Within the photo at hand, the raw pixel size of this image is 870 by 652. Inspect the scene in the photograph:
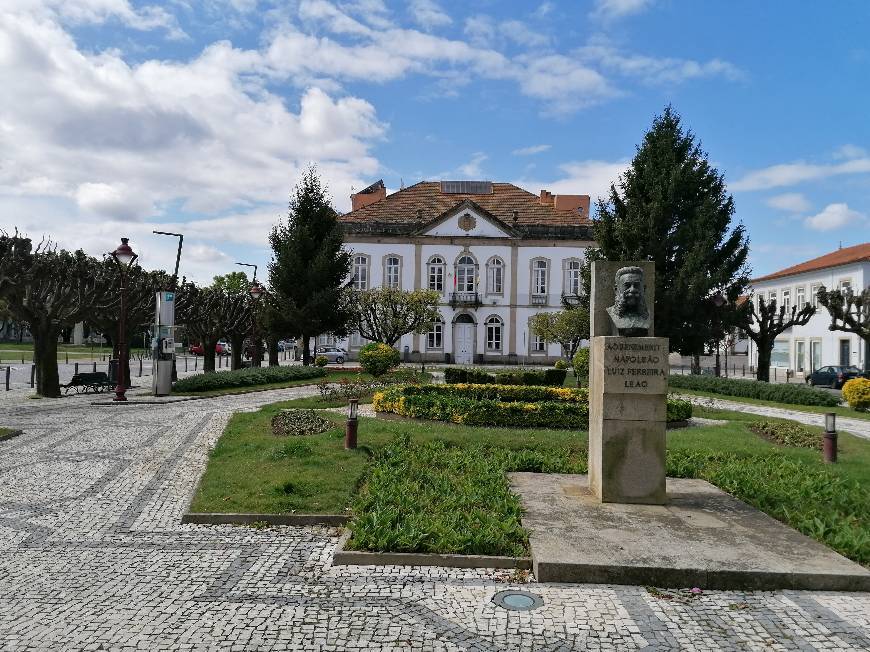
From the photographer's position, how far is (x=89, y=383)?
68.5 feet

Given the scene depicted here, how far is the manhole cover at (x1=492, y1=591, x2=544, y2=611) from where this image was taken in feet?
16.0

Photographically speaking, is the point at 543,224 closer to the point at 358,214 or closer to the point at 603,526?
the point at 358,214

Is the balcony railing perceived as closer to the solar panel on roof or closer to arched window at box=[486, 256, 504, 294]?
Result: arched window at box=[486, 256, 504, 294]

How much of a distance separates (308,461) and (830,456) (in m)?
8.47

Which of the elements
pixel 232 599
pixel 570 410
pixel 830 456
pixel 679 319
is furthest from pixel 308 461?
pixel 679 319

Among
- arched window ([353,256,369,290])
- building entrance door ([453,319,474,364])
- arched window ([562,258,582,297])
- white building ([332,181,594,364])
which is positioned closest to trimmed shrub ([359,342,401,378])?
white building ([332,181,594,364])

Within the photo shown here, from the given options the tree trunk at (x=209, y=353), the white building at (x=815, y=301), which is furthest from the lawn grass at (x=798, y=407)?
the tree trunk at (x=209, y=353)

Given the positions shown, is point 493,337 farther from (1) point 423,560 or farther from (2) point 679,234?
(1) point 423,560

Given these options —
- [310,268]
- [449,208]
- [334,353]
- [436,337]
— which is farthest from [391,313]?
[449,208]

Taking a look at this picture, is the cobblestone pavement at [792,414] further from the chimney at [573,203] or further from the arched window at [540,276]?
the chimney at [573,203]

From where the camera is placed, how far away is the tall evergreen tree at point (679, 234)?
2722cm

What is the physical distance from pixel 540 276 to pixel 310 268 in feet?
68.6

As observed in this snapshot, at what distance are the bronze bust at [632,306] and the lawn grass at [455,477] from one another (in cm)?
241

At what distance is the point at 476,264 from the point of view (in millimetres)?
45812
